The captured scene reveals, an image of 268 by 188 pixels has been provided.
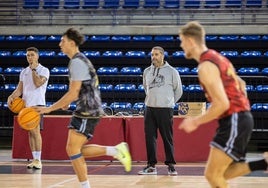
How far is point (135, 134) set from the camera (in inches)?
411

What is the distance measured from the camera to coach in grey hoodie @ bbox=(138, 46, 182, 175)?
8.72 m

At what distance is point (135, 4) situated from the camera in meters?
18.6

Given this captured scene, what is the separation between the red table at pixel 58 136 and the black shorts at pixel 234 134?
6.06 m

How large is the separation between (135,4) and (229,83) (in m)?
14.5

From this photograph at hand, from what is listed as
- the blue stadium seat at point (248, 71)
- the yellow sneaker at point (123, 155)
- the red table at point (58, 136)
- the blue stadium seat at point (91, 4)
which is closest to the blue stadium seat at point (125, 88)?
the blue stadium seat at point (248, 71)

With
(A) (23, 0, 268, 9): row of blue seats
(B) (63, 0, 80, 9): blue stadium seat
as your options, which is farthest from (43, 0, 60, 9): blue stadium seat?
(B) (63, 0, 80, 9): blue stadium seat

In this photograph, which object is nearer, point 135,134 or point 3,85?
point 135,134

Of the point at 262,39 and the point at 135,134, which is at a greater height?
the point at 262,39

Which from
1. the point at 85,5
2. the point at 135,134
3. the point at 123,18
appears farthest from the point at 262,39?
the point at 135,134

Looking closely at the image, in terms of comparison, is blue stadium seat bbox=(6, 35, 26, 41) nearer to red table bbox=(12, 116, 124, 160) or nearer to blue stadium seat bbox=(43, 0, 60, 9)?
blue stadium seat bbox=(43, 0, 60, 9)

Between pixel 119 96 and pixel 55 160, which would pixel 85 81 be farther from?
pixel 119 96

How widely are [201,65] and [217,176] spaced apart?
2.98ft

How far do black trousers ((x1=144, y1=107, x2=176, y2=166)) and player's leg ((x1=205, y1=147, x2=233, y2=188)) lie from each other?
13.6ft

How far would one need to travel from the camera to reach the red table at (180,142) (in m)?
10.4
